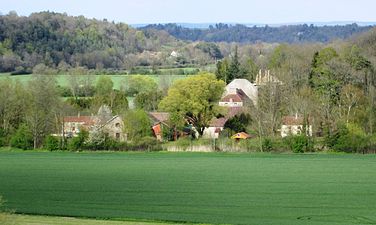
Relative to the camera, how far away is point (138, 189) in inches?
1619

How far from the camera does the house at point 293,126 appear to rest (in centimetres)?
6675

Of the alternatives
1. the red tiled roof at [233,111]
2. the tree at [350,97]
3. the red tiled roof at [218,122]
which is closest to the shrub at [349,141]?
the tree at [350,97]

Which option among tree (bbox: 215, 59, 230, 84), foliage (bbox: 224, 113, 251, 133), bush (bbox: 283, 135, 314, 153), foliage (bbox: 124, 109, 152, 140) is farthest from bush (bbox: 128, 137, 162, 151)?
tree (bbox: 215, 59, 230, 84)

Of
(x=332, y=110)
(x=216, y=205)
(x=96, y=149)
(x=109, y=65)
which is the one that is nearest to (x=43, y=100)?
(x=96, y=149)

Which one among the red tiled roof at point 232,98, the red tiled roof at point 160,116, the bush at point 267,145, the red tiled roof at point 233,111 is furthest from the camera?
the red tiled roof at point 232,98

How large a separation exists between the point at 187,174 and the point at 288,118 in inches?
972

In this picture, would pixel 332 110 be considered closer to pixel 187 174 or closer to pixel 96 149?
pixel 96 149

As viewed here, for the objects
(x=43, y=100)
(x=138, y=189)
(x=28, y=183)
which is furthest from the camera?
(x=43, y=100)

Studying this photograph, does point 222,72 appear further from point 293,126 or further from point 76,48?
point 76,48

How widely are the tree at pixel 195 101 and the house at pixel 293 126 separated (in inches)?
256

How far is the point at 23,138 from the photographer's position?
68000mm

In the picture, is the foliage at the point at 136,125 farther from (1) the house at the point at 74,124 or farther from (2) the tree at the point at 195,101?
(1) the house at the point at 74,124

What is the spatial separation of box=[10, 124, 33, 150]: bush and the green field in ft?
22.9

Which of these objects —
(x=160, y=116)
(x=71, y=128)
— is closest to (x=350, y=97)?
(x=160, y=116)
